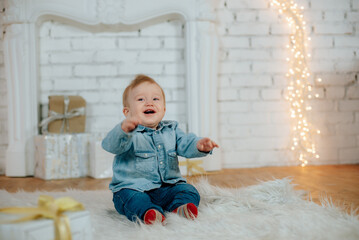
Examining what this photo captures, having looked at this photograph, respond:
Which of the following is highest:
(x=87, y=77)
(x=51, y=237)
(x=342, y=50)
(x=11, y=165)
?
(x=342, y=50)

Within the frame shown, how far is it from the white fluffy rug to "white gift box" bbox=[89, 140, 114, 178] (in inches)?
28.0

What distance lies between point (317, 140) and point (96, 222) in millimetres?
1882

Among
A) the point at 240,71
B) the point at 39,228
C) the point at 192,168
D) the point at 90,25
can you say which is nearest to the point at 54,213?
the point at 39,228

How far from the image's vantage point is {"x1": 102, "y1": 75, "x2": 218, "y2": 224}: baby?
109 centimetres

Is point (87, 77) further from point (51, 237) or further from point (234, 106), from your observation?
point (51, 237)

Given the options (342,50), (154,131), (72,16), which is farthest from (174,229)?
(342,50)

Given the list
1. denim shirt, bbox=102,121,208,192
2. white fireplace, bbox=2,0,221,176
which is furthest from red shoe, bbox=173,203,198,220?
white fireplace, bbox=2,0,221,176

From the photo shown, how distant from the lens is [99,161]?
203cm

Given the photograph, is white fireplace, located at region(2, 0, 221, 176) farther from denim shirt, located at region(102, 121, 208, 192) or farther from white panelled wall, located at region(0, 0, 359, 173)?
denim shirt, located at region(102, 121, 208, 192)

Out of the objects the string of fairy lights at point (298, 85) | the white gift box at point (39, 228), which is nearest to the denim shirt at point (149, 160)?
the white gift box at point (39, 228)

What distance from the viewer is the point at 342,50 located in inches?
95.8

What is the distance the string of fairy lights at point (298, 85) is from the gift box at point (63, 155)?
145cm

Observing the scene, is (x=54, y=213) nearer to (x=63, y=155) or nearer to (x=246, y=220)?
(x=246, y=220)

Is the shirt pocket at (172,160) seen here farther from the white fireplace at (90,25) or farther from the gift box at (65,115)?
the gift box at (65,115)
